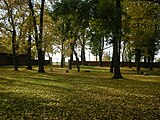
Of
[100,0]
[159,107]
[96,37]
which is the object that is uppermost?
[100,0]

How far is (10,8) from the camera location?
42812mm

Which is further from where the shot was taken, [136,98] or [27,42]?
[27,42]

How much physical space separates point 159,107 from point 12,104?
246 inches

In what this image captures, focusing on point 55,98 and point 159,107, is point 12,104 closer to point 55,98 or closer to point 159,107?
point 55,98

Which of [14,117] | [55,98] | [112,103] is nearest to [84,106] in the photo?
[112,103]

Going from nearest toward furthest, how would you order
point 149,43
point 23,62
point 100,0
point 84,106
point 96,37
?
point 84,106 → point 100,0 → point 96,37 → point 149,43 → point 23,62

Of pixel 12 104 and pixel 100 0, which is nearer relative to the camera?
pixel 12 104

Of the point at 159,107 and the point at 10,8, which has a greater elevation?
the point at 10,8

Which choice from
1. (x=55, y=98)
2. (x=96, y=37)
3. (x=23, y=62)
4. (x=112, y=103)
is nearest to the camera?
(x=112, y=103)

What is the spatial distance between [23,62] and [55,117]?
6843 centimetres

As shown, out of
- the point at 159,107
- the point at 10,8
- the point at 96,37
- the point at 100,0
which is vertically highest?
the point at 10,8

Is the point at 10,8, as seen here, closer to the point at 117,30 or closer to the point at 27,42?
the point at 27,42

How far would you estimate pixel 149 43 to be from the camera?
47.4 meters

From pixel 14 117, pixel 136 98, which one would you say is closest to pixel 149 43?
pixel 136 98
